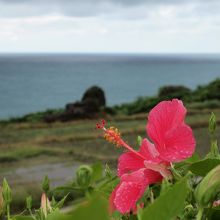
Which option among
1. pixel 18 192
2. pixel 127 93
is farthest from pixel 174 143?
pixel 127 93

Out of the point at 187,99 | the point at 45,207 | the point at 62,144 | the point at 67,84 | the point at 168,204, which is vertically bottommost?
the point at 67,84

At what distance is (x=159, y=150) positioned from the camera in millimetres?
802

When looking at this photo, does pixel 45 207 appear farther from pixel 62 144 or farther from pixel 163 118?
pixel 62 144

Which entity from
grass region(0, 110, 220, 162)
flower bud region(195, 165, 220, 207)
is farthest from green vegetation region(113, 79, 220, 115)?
flower bud region(195, 165, 220, 207)

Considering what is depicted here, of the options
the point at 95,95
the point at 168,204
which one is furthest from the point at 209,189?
the point at 95,95

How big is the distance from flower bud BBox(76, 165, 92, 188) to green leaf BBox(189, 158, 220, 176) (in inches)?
7.4

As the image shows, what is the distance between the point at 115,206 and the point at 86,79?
114083mm

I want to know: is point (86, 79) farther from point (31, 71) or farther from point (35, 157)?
point (35, 157)

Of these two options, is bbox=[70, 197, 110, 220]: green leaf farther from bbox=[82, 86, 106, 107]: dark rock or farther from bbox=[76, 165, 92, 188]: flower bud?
bbox=[82, 86, 106, 107]: dark rock

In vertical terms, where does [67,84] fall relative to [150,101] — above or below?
below

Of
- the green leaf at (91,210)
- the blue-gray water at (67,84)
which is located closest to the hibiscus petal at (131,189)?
the green leaf at (91,210)

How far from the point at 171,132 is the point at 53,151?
13.0 meters

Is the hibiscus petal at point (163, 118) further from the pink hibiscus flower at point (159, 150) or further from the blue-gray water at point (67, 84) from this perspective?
the blue-gray water at point (67, 84)

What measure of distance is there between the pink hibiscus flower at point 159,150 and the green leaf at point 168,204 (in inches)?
8.5
